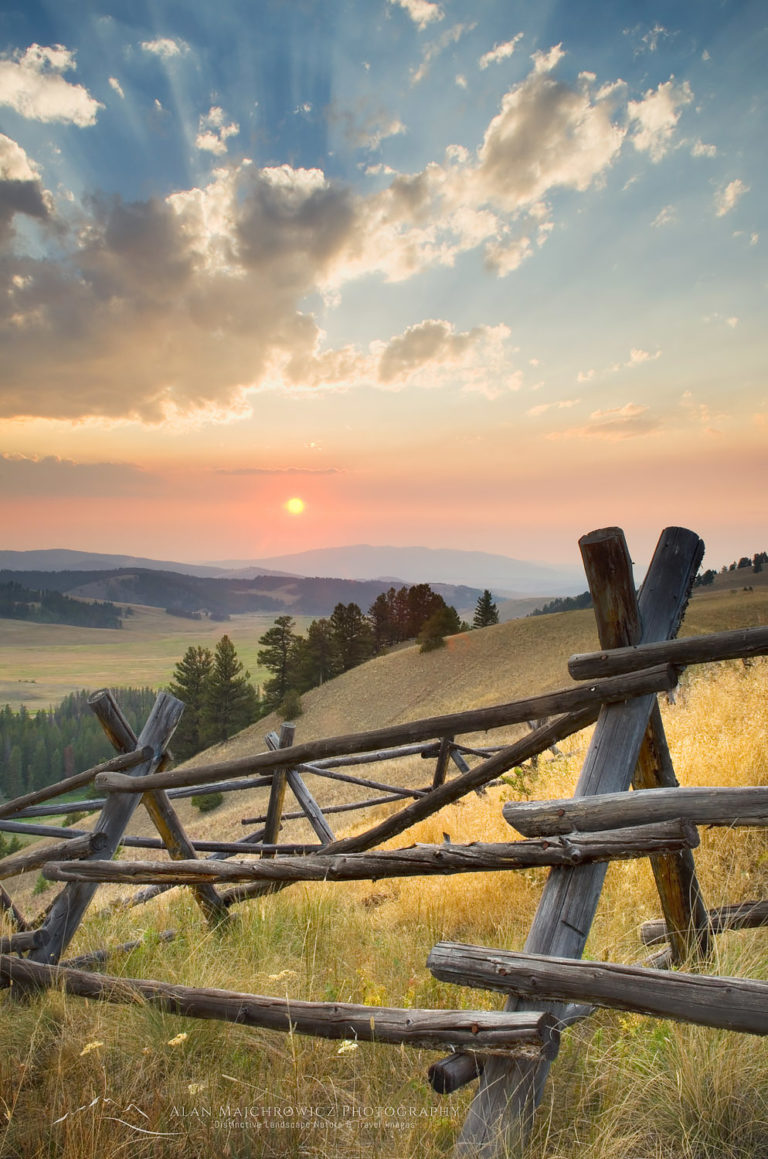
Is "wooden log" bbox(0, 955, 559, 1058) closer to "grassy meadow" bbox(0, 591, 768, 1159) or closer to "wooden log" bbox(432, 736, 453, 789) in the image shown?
"grassy meadow" bbox(0, 591, 768, 1159)

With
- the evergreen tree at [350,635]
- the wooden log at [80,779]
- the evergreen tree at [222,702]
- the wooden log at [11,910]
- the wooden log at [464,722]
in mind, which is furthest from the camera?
the evergreen tree at [350,635]

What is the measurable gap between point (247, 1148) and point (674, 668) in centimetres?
244

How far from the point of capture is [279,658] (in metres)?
58.7

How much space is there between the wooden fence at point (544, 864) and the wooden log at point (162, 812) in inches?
3.5

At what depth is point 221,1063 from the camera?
108 inches

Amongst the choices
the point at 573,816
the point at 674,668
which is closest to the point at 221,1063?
the point at 573,816

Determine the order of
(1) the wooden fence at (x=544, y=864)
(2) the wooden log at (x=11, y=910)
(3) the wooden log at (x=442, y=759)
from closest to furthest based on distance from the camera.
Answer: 1. (1) the wooden fence at (x=544, y=864)
2. (2) the wooden log at (x=11, y=910)
3. (3) the wooden log at (x=442, y=759)

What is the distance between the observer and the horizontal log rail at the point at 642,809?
6.93 feet

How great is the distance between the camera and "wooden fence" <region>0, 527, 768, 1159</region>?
6.84 feet

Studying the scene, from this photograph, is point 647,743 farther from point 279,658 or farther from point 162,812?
point 279,658

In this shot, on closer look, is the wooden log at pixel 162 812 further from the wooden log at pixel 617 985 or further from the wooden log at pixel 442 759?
the wooden log at pixel 442 759

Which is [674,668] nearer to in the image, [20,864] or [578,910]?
[578,910]

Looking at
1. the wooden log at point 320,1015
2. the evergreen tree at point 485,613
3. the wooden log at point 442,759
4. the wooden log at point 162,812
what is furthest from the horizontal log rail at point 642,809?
the evergreen tree at point 485,613

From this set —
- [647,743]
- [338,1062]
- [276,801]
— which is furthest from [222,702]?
[647,743]
